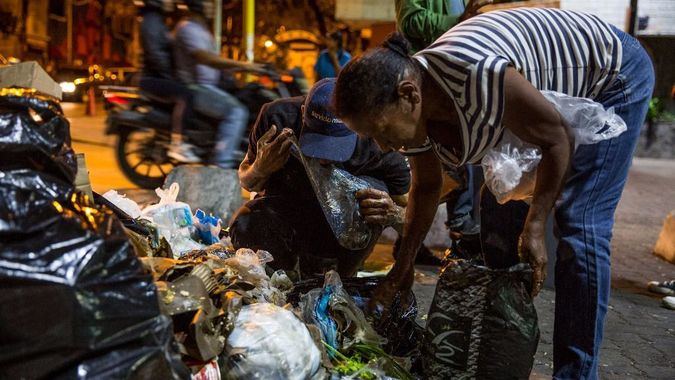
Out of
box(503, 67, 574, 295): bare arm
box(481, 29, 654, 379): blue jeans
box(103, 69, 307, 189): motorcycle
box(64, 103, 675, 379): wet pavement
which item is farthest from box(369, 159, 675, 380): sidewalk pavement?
box(103, 69, 307, 189): motorcycle

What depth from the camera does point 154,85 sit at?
6.43 meters

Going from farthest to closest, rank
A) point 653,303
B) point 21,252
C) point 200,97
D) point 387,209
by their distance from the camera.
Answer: point 200,97, point 653,303, point 387,209, point 21,252

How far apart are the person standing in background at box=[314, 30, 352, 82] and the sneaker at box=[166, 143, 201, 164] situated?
2.91m

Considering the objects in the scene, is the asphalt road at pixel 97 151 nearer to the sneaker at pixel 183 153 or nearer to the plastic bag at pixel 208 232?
the sneaker at pixel 183 153

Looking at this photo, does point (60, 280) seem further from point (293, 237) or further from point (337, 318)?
point (293, 237)

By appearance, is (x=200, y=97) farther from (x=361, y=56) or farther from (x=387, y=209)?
(x=361, y=56)

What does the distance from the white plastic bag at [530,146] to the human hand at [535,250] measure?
0.23 meters

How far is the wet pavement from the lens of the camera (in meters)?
3.12

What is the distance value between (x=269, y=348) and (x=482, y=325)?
744 mm

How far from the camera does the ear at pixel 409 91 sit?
6.84 ft

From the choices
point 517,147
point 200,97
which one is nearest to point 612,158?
point 517,147

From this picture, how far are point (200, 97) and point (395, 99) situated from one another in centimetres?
450

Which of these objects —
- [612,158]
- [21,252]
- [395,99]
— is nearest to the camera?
[21,252]

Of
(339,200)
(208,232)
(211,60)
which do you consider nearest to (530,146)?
(339,200)
